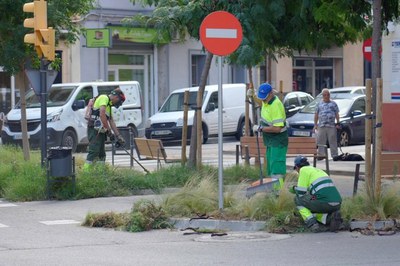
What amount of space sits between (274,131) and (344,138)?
44.9 ft

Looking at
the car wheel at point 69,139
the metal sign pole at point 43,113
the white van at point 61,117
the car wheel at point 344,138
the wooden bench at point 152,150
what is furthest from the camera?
the car wheel at point 344,138

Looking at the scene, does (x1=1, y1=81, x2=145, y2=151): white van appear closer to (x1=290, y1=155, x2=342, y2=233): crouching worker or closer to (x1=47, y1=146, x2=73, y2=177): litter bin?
(x1=47, y1=146, x2=73, y2=177): litter bin

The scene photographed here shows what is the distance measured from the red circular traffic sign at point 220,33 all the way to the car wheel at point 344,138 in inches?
594

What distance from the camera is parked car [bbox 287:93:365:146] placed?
27.8m

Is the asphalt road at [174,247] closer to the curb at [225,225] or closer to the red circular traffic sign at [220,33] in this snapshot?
the curb at [225,225]

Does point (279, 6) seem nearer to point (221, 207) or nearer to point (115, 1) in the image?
point (221, 207)

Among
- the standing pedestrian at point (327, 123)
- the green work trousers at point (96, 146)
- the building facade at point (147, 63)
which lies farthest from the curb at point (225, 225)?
the building facade at point (147, 63)

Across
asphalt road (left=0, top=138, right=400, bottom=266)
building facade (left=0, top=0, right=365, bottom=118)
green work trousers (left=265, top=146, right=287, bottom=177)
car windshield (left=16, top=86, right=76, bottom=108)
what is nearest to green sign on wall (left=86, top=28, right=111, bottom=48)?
building facade (left=0, top=0, right=365, bottom=118)

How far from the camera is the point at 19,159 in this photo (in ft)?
63.3

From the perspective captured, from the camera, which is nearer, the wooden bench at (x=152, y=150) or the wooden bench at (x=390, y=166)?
the wooden bench at (x=390, y=166)

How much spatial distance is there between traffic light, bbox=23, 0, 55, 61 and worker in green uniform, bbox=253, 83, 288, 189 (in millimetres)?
3883

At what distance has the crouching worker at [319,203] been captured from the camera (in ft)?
39.1

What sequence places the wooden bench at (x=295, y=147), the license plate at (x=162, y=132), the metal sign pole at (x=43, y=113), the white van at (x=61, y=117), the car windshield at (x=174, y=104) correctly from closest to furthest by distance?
the metal sign pole at (x=43, y=113) → the wooden bench at (x=295, y=147) → the white van at (x=61, y=117) → the license plate at (x=162, y=132) → the car windshield at (x=174, y=104)

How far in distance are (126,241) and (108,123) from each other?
22.0 feet
